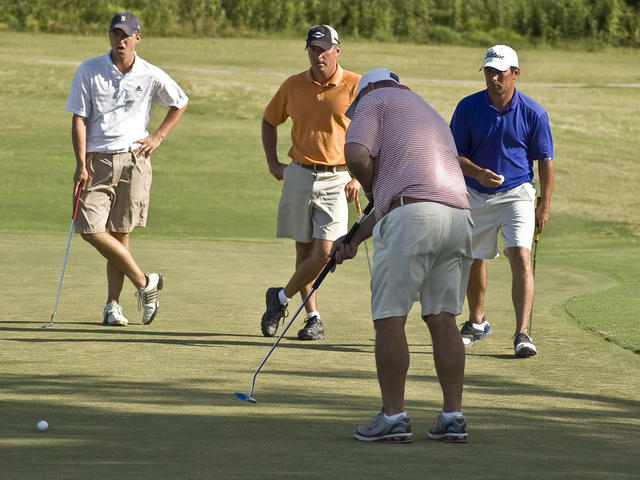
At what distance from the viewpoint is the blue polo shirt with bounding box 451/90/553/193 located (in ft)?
26.8

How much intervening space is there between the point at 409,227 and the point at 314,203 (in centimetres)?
327

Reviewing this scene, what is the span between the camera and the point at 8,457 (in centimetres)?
468

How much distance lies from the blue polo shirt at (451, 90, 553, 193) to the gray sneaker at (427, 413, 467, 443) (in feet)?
10.9

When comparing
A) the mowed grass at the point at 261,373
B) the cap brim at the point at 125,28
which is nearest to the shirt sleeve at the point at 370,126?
the mowed grass at the point at 261,373

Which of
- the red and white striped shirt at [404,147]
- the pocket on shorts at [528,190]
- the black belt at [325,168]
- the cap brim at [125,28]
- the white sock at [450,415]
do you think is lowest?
the white sock at [450,415]

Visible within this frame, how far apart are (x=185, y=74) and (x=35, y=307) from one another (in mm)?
27607

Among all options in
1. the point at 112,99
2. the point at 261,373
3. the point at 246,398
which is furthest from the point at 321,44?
the point at 246,398

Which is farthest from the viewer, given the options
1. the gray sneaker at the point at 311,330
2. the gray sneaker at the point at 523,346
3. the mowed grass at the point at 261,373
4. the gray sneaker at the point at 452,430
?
the gray sneaker at the point at 311,330

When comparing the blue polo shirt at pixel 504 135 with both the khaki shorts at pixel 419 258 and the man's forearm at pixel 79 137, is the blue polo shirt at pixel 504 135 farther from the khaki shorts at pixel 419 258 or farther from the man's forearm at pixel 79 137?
the khaki shorts at pixel 419 258

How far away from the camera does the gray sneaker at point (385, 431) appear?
5.13 m

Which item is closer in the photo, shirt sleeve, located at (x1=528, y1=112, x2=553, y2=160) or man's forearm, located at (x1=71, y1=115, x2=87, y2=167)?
shirt sleeve, located at (x1=528, y1=112, x2=553, y2=160)

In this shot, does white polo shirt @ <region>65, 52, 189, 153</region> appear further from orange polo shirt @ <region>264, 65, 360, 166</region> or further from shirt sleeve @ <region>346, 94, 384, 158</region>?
shirt sleeve @ <region>346, 94, 384, 158</region>

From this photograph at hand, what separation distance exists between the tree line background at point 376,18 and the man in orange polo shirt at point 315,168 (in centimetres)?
4026

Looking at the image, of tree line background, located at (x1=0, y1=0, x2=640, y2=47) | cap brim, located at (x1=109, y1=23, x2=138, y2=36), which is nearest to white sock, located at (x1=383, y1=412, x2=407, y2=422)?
cap brim, located at (x1=109, y1=23, x2=138, y2=36)
